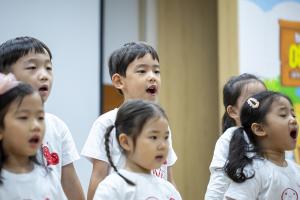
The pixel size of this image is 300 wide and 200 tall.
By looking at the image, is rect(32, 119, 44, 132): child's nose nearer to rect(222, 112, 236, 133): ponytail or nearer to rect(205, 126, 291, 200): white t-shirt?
rect(205, 126, 291, 200): white t-shirt

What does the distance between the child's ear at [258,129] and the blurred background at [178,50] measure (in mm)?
1795

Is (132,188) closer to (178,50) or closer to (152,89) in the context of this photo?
(152,89)

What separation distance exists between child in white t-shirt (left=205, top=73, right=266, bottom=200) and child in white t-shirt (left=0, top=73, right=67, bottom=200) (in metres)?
0.76

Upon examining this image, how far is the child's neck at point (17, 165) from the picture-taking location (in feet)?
5.00

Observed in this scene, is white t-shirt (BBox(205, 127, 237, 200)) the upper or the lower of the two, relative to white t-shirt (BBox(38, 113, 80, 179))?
lower

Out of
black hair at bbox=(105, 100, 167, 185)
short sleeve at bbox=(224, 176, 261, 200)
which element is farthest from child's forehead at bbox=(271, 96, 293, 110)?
black hair at bbox=(105, 100, 167, 185)

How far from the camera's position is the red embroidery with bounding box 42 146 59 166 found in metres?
1.78

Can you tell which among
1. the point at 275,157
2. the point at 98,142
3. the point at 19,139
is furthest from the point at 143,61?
the point at 19,139

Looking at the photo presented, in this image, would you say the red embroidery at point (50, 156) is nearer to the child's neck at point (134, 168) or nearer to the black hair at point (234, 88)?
the child's neck at point (134, 168)

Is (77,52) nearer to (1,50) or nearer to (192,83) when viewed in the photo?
(192,83)

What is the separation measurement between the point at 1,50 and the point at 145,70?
0.55 meters

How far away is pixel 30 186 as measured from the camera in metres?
1.51

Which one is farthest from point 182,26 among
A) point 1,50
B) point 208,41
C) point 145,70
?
point 1,50

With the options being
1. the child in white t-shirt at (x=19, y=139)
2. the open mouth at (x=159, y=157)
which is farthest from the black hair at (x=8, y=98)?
the open mouth at (x=159, y=157)
